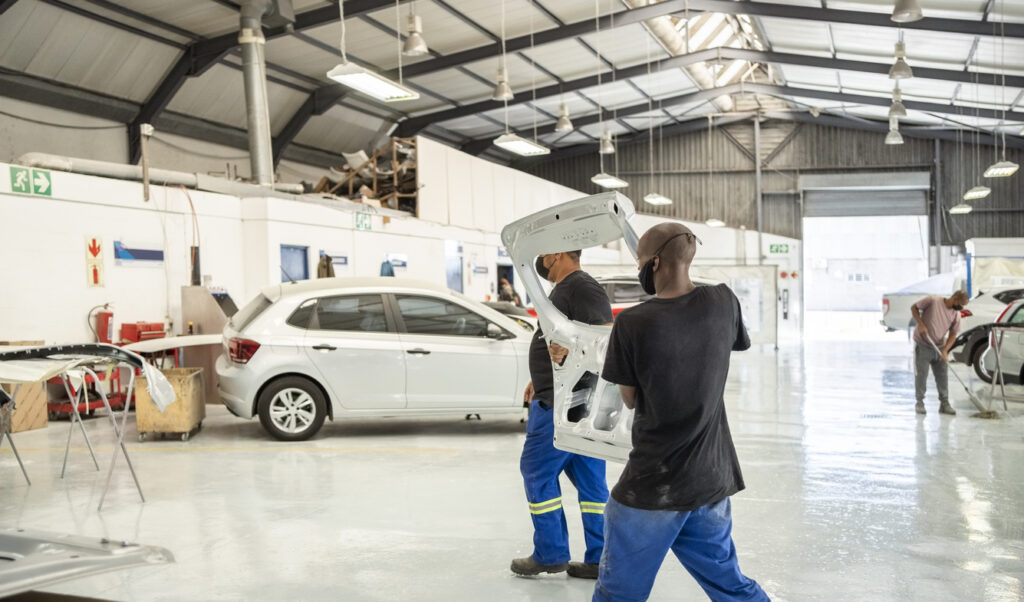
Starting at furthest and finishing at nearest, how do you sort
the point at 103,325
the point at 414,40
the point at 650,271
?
the point at 414,40 → the point at 103,325 → the point at 650,271

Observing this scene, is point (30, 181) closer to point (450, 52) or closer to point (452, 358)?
point (452, 358)

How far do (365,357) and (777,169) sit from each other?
86.7ft

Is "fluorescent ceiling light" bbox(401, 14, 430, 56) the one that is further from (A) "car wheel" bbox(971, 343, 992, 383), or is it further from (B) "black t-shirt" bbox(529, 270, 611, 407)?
(A) "car wheel" bbox(971, 343, 992, 383)

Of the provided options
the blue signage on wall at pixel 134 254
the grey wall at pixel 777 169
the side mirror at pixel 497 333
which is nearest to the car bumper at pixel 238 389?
the side mirror at pixel 497 333

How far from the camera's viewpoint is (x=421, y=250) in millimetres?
16031

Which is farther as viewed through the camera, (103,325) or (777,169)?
(777,169)

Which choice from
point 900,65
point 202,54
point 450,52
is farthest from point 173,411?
point 450,52

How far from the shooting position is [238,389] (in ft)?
24.0

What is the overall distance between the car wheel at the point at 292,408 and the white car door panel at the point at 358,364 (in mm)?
195

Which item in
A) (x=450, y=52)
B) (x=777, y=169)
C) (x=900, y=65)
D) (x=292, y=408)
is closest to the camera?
(x=292, y=408)

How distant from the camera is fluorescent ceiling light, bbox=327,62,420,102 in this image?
9.76m

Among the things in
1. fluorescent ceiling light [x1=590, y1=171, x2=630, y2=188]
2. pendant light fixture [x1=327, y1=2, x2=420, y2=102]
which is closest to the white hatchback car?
pendant light fixture [x1=327, y1=2, x2=420, y2=102]

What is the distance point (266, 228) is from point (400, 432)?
5.04 metres

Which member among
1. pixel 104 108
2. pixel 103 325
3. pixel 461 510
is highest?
pixel 104 108
